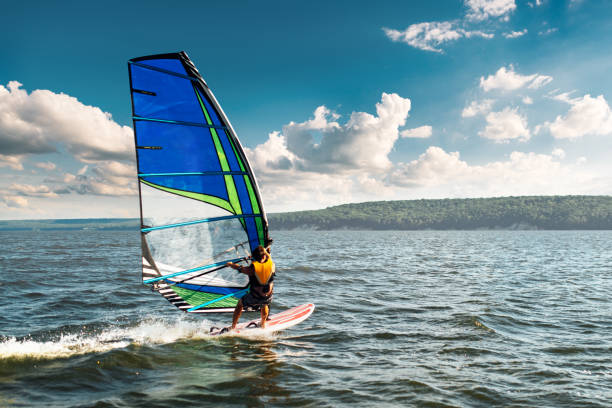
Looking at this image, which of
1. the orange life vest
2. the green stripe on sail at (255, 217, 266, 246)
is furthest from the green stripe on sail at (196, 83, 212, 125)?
the orange life vest

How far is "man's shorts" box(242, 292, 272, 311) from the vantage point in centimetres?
920

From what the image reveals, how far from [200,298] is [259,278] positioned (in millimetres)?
1928

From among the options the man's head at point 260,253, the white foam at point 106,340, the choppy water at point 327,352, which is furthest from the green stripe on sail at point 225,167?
the white foam at point 106,340

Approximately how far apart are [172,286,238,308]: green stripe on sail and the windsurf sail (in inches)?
1.0

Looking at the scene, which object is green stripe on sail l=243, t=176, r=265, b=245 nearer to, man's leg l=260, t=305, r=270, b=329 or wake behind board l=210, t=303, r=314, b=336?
man's leg l=260, t=305, r=270, b=329

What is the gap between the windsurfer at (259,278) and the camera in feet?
29.1

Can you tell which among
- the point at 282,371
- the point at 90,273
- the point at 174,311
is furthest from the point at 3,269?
the point at 282,371

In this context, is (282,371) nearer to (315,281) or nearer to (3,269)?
(315,281)

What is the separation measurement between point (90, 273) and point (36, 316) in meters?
11.3

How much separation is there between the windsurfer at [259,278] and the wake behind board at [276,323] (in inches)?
31.8

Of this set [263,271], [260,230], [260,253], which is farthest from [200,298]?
[260,230]

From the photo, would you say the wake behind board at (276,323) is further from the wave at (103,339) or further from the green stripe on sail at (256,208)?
the green stripe on sail at (256,208)

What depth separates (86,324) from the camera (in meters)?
10.8

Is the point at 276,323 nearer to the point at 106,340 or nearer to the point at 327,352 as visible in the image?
the point at 327,352
